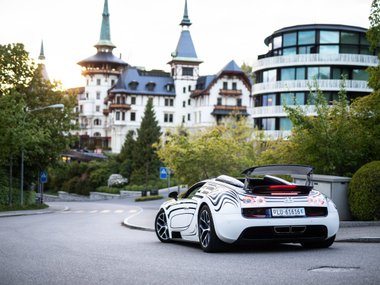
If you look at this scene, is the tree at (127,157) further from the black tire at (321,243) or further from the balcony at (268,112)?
the black tire at (321,243)

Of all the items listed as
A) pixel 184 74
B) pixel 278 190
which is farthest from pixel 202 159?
pixel 184 74

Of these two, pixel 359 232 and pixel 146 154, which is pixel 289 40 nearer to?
pixel 146 154

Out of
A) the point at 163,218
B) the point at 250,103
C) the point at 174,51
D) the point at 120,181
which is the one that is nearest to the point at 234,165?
the point at 163,218

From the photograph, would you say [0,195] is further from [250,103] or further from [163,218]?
[250,103]

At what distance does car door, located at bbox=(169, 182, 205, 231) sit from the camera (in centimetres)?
1230

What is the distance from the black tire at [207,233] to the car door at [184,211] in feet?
1.69

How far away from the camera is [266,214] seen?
10.7m

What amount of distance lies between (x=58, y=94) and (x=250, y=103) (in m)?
73.1

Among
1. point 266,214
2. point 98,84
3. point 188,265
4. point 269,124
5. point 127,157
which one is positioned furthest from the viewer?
point 98,84

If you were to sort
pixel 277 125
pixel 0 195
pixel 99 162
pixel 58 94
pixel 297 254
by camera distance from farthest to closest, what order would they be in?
1. pixel 99 162
2. pixel 277 125
3. pixel 58 94
4. pixel 0 195
5. pixel 297 254

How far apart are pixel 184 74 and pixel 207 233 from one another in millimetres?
119941

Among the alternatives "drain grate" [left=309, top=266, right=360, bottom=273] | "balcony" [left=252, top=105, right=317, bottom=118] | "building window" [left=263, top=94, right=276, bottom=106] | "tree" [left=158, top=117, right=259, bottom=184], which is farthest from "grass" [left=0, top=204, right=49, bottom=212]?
"drain grate" [left=309, top=266, right=360, bottom=273]

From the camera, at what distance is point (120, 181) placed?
94312mm

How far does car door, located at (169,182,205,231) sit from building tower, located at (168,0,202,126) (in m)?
117
